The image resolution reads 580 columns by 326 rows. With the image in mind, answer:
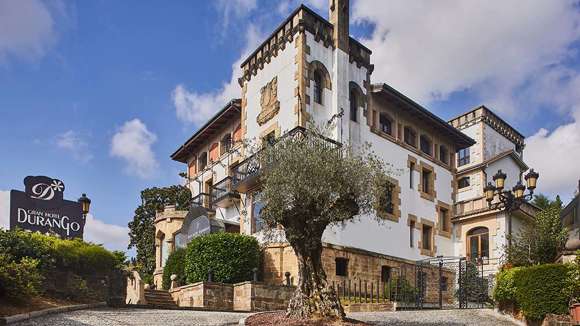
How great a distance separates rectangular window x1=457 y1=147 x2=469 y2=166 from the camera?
39.7 meters

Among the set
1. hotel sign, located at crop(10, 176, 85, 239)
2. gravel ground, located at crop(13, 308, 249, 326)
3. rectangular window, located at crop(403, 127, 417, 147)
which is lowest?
gravel ground, located at crop(13, 308, 249, 326)

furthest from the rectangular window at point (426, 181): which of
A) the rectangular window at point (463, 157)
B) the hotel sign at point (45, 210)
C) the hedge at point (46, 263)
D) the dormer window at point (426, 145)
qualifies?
the hotel sign at point (45, 210)

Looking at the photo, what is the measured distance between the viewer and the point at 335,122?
2600 centimetres

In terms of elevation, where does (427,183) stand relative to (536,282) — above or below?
above

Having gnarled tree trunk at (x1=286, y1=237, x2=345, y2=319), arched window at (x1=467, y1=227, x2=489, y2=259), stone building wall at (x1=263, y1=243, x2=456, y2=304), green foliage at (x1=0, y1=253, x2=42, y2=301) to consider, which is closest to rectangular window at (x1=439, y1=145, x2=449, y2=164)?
arched window at (x1=467, y1=227, x2=489, y2=259)

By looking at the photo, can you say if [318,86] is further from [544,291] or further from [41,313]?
[41,313]

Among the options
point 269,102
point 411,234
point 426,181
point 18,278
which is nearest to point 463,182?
point 426,181

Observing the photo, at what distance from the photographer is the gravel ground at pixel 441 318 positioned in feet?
52.1

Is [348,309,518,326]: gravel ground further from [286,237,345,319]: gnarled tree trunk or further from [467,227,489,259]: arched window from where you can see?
[467,227,489,259]: arched window

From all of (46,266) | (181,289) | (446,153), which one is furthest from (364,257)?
(46,266)

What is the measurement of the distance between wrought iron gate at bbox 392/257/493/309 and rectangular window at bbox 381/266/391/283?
1.60 ft

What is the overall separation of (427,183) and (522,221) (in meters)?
5.50

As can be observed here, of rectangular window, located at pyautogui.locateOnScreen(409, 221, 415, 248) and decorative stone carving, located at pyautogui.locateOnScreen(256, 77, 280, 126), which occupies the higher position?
decorative stone carving, located at pyautogui.locateOnScreen(256, 77, 280, 126)

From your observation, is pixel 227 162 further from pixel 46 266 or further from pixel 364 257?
pixel 46 266
